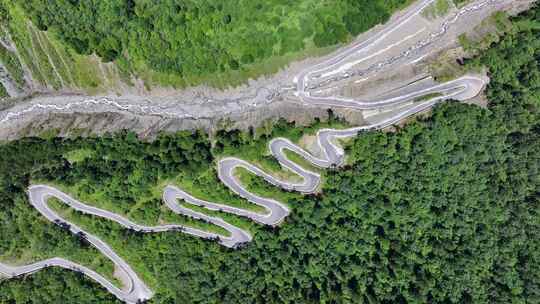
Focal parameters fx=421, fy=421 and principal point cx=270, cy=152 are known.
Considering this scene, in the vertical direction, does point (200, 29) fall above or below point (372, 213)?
above

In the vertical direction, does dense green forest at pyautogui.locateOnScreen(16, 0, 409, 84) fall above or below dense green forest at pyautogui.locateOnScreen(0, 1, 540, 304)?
above

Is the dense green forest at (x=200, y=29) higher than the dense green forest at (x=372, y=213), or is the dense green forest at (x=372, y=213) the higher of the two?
the dense green forest at (x=200, y=29)

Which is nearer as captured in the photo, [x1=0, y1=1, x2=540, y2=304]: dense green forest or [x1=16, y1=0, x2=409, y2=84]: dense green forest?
[x1=16, y1=0, x2=409, y2=84]: dense green forest

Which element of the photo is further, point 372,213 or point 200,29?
point 372,213

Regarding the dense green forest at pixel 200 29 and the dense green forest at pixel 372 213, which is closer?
the dense green forest at pixel 200 29
